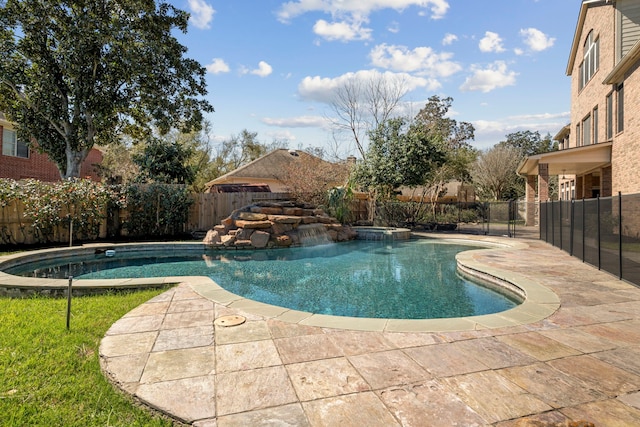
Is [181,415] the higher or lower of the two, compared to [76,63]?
lower

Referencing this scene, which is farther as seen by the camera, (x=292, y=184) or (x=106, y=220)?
(x=292, y=184)

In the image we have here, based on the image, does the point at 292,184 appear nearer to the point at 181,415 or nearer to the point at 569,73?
the point at 181,415

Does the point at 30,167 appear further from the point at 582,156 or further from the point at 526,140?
the point at 526,140

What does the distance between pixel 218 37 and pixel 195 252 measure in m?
7.33

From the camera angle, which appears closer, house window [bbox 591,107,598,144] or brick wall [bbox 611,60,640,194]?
brick wall [bbox 611,60,640,194]

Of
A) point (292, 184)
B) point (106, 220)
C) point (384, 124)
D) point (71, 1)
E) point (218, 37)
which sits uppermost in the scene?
point (71, 1)

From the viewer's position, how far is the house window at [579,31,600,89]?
15148 millimetres

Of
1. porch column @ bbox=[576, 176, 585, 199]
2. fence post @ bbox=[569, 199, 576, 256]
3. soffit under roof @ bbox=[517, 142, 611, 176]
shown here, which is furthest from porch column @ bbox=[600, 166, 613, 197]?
fence post @ bbox=[569, 199, 576, 256]

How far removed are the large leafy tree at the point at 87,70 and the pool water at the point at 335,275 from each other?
297 inches

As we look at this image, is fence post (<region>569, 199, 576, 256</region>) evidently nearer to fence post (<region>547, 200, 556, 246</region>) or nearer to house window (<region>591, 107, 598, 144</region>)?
fence post (<region>547, 200, 556, 246</region>)

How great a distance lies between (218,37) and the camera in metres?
12.2

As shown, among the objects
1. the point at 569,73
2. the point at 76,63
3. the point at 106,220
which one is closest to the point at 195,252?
the point at 106,220

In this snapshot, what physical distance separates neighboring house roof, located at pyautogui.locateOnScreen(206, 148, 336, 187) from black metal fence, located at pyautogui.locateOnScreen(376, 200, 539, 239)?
7.31 meters

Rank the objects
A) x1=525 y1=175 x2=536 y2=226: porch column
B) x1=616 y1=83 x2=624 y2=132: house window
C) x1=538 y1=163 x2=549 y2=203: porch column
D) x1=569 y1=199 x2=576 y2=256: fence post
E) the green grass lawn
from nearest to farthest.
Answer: the green grass lawn < x1=569 y1=199 x2=576 y2=256: fence post < x1=616 y1=83 x2=624 y2=132: house window < x1=538 y1=163 x2=549 y2=203: porch column < x1=525 y1=175 x2=536 y2=226: porch column
